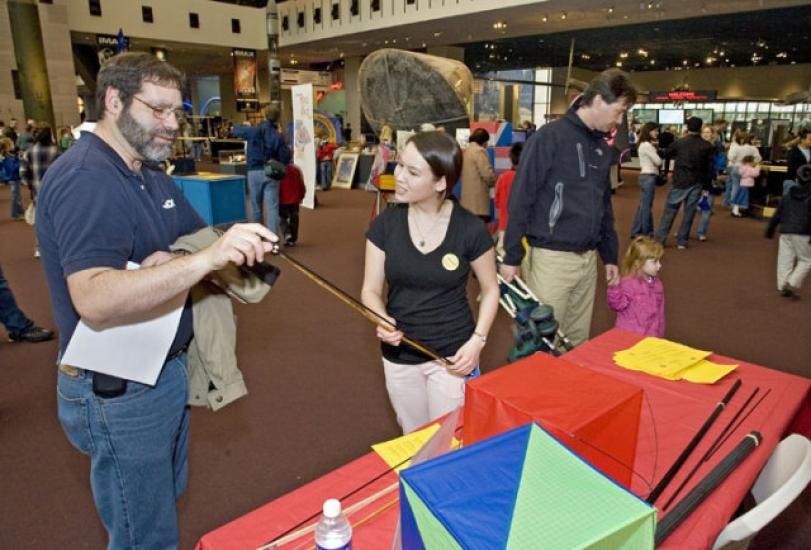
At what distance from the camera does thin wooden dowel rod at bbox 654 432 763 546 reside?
3.69 ft

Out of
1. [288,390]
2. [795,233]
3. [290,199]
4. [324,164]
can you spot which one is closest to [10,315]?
[288,390]

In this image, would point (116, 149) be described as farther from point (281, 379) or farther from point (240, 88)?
point (240, 88)

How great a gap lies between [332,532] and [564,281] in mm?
1997

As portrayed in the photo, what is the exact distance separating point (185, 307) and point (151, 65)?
57 centimetres

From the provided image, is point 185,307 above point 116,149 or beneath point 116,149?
beneath

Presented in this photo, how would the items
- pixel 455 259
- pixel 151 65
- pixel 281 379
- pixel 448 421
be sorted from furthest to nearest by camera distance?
pixel 281 379 → pixel 455 259 → pixel 151 65 → pixel 448 421

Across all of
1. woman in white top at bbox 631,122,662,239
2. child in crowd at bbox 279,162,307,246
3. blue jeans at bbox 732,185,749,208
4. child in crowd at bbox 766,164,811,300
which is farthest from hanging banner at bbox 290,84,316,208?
blue jeans at bbox 732,185,749,208

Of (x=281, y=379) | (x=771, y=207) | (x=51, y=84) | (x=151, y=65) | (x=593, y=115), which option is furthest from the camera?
(x=51, y=84)

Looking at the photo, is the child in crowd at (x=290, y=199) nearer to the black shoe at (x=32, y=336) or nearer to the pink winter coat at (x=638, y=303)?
the black shoe at (x=32, y=336)

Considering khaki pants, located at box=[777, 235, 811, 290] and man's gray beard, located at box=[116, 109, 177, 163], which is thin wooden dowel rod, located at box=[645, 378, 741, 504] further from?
khaki pants, located at box=[777, 235, 811, 290]

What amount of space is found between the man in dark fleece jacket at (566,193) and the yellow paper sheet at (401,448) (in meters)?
1.27

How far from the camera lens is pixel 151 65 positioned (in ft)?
4.17

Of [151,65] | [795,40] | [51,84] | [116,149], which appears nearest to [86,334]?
[116,149]

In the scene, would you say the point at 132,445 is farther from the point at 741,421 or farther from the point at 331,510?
the point at 741,421
